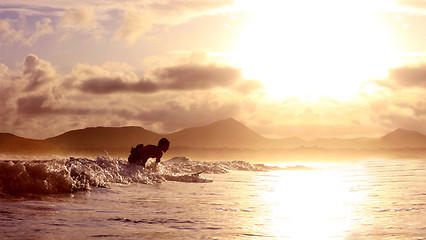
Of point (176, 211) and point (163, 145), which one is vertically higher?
point (163, 145)

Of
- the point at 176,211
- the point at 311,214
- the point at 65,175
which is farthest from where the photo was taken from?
the point at 65,175

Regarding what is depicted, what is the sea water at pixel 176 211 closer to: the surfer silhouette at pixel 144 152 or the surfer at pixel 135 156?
the surfer at pixel 135 156

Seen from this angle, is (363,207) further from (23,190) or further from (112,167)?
(112,167)

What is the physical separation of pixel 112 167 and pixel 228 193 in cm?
691

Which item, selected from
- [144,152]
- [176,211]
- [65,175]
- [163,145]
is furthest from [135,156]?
[176,211]

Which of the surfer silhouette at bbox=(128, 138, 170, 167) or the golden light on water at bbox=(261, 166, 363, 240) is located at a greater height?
the surfer silhouette at bbox=(128, 138, 170, 167)

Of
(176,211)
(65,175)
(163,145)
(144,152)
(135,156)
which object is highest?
(163,145)

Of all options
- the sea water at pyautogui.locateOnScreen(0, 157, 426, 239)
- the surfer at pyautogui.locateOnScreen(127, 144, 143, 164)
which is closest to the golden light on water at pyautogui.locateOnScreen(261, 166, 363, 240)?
the sea water at pyautogui.locateOnScreen(0, 157, 426, 239)

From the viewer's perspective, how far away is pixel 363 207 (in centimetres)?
1345

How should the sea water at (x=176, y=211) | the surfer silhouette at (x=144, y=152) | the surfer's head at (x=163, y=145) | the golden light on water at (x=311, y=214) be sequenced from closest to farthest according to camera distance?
1. the sea water at (x=176, y=211)
2. the golden light on water at (x=311, y=214)
3. the surfer silhouette at (x=144, y=152)
4. the surfer's head at (x=163, y=145)

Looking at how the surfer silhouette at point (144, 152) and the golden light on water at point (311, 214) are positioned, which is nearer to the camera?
the golden light on water at point (311, 214)

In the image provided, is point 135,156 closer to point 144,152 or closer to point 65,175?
point 144,152

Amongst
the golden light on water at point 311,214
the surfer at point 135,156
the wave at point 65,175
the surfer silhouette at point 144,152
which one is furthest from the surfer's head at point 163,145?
the golden light on water at point 311,214

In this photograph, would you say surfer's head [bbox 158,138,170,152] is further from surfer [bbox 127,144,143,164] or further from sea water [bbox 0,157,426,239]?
sea water [bbox 0,157,426,239]
